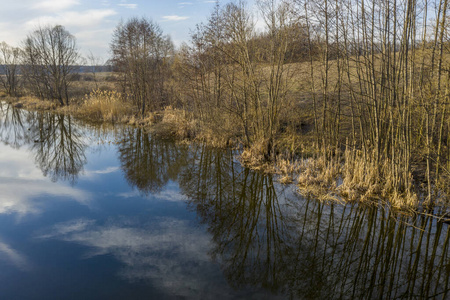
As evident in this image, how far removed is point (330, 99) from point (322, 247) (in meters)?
4.24

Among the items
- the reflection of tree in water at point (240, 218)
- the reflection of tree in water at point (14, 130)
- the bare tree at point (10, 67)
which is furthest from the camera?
A: the bare tree at point (10, 67)

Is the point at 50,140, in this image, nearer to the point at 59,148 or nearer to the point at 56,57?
the point at 59,148

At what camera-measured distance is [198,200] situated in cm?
634

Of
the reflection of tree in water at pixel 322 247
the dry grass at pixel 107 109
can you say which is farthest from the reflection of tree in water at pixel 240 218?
the dry grass at pixel 107 109

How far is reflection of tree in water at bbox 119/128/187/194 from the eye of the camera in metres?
7.61

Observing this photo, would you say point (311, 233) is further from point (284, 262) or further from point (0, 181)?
point (0, 181)

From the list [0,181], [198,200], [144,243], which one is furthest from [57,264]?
[0,181]

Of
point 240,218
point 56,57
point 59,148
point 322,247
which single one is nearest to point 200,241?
point 240,218

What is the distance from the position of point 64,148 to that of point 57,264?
323 inches

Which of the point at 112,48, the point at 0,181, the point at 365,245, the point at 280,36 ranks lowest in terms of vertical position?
the point at 365,245

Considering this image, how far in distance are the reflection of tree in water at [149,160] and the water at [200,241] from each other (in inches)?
3.8

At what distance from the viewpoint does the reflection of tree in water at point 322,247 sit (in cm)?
358

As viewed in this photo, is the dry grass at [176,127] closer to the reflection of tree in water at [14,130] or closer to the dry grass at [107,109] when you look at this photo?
the dry grass at [107,109]

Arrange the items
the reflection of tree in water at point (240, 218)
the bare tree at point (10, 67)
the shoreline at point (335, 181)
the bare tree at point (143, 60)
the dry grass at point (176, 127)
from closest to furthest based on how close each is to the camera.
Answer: the reflection of tree in water at point (240, 218)
the shoreline at point (335, 181)
the dry grass at point (176, 127)
the bare tree at point (143, 60)
the bare tree at point (10, 67)
